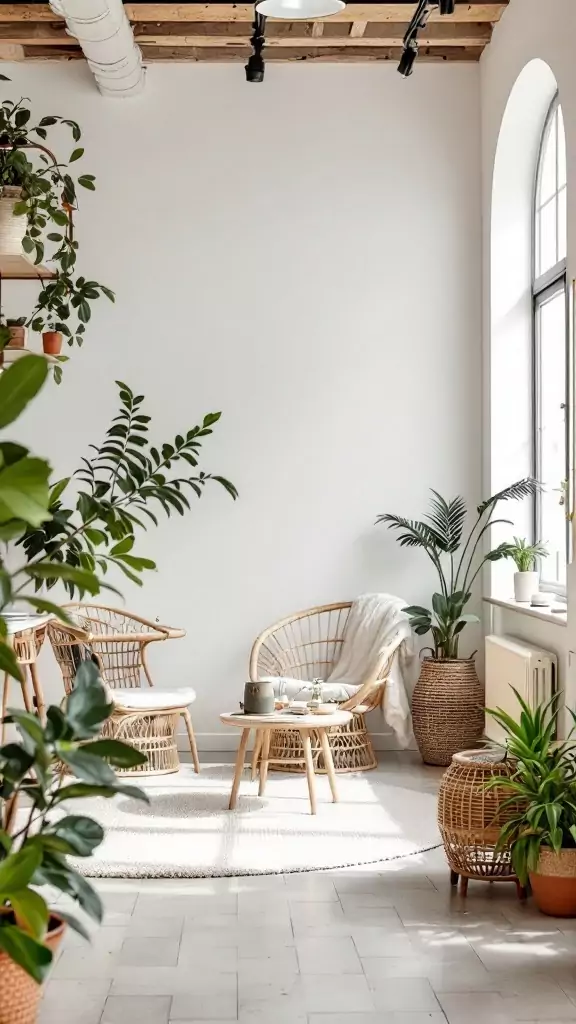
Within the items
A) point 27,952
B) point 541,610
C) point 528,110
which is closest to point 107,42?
point 528,110

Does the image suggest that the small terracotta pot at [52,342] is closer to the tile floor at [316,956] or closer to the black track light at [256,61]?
the black track light at [256,61]

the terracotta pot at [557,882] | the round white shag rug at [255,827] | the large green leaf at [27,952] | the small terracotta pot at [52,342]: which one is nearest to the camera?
the large green leaf at [27,952]

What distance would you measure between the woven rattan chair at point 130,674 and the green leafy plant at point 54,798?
322cm

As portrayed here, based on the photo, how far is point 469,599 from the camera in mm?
6383

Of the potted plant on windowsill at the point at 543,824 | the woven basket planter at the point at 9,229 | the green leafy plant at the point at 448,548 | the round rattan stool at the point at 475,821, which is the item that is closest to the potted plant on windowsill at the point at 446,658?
the green leafy plant at the point at 448,548

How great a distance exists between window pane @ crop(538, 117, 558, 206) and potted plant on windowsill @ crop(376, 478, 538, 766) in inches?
57.8

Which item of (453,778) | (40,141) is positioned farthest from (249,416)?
(453,778)

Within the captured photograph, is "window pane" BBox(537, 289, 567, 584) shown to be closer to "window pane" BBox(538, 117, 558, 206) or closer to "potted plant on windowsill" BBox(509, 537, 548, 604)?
"potted plant on windowsill" BBox(509, 537, 548, 604)

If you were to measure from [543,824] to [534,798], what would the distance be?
0.31 feet

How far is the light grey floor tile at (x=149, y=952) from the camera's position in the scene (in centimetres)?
319

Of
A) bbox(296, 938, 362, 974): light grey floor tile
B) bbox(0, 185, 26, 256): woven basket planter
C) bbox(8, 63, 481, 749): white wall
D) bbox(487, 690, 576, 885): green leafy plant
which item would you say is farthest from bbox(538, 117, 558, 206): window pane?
bbox(296, 938, 362, 974): light grey floor tile

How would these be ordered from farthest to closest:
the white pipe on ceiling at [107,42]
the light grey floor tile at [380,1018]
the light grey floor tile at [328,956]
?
the white pipe on ceiling at [107,42] < the light grey floor tile at [328,956] < the light grey floor tile at [380,1018]

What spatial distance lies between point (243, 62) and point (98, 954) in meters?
4.80

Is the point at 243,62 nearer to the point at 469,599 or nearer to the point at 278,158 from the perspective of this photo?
the point at 278,158
